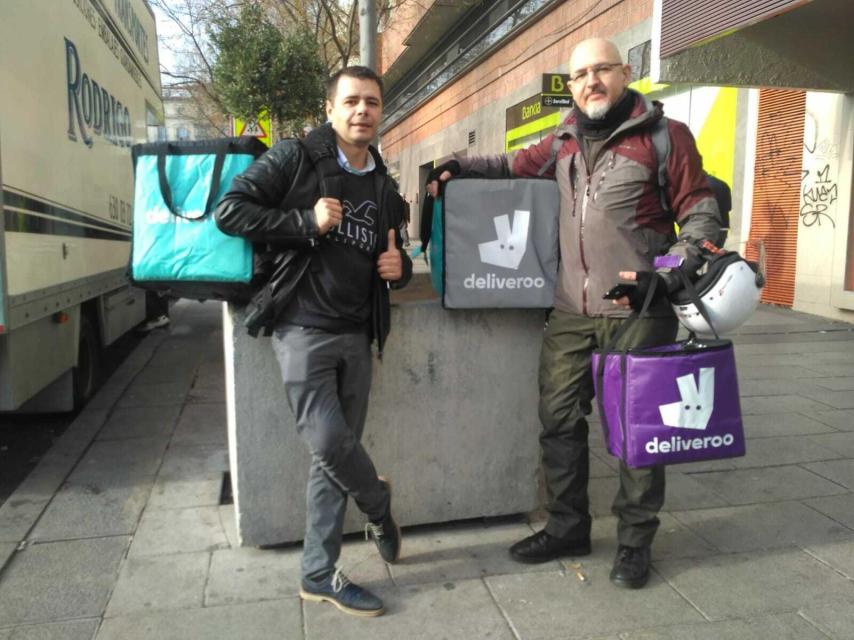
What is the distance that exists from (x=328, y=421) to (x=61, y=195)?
320cm

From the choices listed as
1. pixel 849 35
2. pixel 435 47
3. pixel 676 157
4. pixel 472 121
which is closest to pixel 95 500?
pixel 676 157

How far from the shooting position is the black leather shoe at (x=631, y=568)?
9.81 feet

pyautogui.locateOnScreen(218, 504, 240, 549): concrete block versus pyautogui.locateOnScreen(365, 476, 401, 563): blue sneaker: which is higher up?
pyautogui.locateOnScreen(365, 476, 401, 563): blue sneaker

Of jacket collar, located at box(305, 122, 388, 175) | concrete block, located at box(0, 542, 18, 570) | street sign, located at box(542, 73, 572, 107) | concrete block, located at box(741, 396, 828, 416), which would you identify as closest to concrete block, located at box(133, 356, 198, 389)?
concrete block, located at box(0, 542, 18, 570)

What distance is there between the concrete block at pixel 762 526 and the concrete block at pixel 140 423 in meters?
3.53

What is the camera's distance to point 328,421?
269 cm

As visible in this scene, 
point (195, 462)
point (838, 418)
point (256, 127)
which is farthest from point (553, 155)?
point (256, 127)

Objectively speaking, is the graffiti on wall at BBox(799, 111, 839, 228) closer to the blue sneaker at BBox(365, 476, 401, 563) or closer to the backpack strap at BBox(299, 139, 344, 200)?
the blue sneaker at BBox(365, 476, 401, 563)

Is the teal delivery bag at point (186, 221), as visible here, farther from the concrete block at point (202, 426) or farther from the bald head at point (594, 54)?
the concrete block at point (202, 426)

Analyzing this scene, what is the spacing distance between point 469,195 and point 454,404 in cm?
96

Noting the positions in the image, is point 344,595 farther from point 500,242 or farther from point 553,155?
point 553,155

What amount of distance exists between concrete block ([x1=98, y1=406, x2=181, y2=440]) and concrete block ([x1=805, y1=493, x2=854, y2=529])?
407cm

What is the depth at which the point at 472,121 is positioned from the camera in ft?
77.0

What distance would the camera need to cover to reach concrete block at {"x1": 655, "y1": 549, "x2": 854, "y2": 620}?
2.87m
